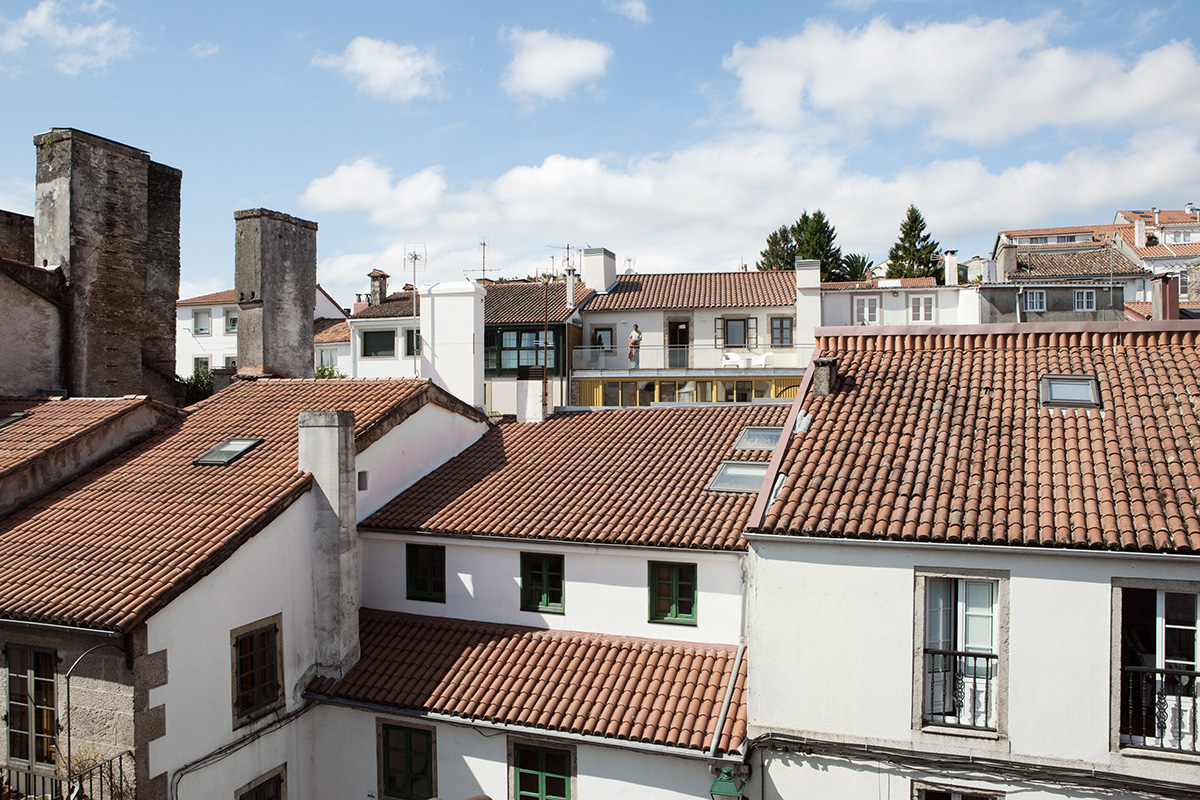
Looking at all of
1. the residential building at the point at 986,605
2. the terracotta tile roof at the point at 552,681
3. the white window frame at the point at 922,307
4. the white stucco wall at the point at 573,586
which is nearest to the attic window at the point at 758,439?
the white stucco wall at the point at 573,586

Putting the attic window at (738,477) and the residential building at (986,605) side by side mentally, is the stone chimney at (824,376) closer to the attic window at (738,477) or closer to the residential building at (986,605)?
the residential building at (986,605)

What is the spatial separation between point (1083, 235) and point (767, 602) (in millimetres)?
90651

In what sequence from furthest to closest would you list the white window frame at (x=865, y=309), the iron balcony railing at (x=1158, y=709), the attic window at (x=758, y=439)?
the white window frame at (x=865, y=309), the attic window at (x=758, y=439), the iron balcony railing at (x=1158, y=709)

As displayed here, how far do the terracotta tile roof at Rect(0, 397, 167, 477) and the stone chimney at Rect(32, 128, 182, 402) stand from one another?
7.99 feet

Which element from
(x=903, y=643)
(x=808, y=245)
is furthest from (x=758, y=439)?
(x=808, y=245)

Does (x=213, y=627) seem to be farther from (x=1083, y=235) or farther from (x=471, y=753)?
(x=1083, y=235)

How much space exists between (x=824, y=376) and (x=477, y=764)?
25.0 feet

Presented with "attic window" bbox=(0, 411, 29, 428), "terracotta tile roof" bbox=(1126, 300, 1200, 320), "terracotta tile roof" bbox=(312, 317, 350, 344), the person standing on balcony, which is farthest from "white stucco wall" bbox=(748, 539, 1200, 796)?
"terracotta tile roof" bbox=(312, 317, 350, 344)

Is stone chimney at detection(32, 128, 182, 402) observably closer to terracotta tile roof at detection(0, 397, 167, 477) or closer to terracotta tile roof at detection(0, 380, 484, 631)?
terracotta tile roof at detection(0, 397, 167, 477)

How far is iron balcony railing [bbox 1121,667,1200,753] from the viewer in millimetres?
8688

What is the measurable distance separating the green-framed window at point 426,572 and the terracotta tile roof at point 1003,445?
631cm

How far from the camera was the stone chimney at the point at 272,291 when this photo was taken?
18.4m

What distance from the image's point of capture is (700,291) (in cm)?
3703

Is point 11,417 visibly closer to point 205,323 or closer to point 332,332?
point 332,332
